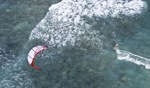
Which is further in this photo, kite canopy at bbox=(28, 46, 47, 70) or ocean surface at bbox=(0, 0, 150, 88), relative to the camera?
kite canopy at bbox=(28, 46, 47, 70)

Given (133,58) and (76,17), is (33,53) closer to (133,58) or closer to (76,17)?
(76,17)

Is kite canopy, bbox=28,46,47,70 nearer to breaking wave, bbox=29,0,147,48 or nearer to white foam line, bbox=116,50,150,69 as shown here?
breaking wave, bbox=29,0,147,48

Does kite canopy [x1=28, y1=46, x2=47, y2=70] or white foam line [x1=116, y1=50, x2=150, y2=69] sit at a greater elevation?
kite canopy [x1=28, y1=46, x2=47, y2=70]

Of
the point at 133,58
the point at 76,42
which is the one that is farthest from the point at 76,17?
the point at 133,58

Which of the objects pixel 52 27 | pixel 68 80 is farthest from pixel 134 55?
pixel 52 27

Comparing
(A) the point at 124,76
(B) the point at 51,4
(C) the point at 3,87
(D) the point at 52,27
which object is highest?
(B) the point at 51,4

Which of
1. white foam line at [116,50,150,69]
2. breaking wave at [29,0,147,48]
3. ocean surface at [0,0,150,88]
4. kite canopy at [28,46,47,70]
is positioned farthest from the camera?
breaking wave at [29,0,147,48]

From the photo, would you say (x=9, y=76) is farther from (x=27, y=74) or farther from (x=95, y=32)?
(x=95, y=32)

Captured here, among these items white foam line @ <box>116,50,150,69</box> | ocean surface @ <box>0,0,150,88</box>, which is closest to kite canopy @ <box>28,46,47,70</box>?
ocean surface @ <box>0,0,150,88</box>

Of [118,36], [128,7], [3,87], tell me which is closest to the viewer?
[3,87]
